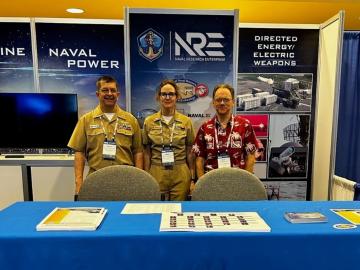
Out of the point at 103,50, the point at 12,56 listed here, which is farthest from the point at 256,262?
the point at 12,56

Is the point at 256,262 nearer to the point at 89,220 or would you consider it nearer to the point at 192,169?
the point at 89,220

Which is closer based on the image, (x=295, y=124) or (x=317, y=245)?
(x=317, y=245)

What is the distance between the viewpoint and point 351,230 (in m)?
1.10

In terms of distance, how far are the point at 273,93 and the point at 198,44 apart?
3.40ft

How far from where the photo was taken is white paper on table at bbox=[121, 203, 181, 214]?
1320 millimetres

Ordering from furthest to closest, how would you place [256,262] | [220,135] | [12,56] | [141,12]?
[12,56] < [141,12] < [220,135] < [256,262]

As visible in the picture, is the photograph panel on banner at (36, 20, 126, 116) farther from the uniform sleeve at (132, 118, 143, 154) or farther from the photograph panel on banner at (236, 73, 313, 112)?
the photograph panel on banner at (236, 73, 313, 112)

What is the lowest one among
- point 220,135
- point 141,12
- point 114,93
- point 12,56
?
point 220,135

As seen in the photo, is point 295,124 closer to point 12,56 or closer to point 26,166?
point 26,166

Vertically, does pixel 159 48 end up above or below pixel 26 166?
above

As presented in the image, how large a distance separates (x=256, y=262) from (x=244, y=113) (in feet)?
7.29

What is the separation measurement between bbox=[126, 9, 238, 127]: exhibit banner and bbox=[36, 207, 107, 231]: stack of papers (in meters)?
1.52

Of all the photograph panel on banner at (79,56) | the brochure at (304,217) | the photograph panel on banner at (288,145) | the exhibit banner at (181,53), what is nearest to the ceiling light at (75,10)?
the photograph panel on banner at (79,56)

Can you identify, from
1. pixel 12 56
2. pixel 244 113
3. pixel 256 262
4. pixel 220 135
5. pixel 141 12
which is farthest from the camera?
pixel 244 113
